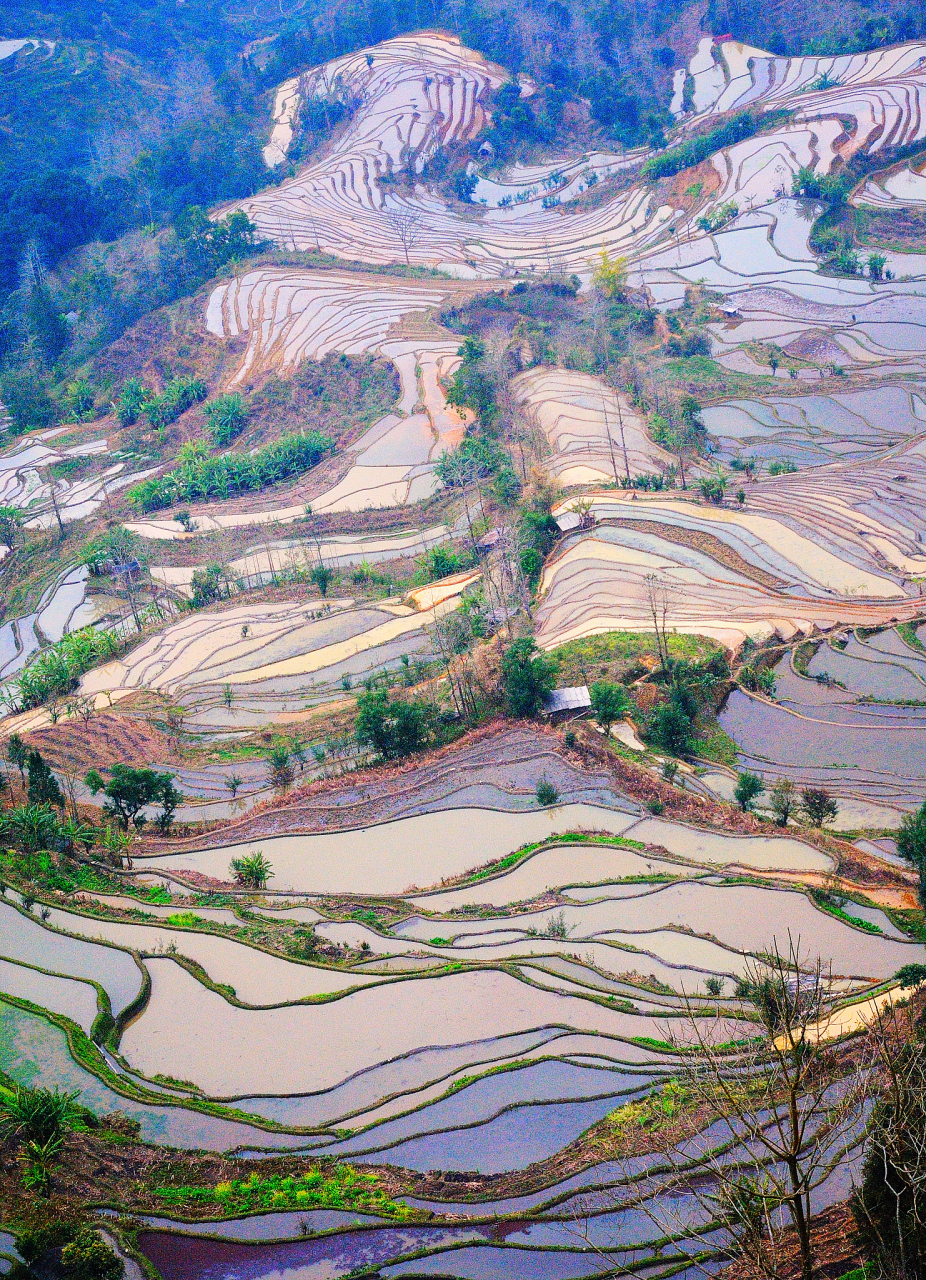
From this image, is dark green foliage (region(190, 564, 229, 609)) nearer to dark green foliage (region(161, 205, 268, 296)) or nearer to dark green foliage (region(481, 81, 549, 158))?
dark green foliage (region(161, 205, 268, 296))

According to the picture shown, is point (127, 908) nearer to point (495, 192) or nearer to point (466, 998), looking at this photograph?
point (466, 998)

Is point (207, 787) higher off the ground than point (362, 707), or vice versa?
point (362, 707)

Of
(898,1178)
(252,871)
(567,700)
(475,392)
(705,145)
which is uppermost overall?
(705,145)

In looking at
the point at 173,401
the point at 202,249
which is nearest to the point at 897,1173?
the point at 173,401

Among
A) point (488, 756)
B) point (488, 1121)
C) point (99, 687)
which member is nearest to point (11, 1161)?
point (488, 1121)

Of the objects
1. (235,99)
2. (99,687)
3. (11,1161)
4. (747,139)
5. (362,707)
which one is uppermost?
(235,99)

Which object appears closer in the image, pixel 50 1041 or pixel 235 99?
pixel 50 1041

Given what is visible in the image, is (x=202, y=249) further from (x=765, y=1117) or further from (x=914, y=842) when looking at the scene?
(x=765, y=1117)
